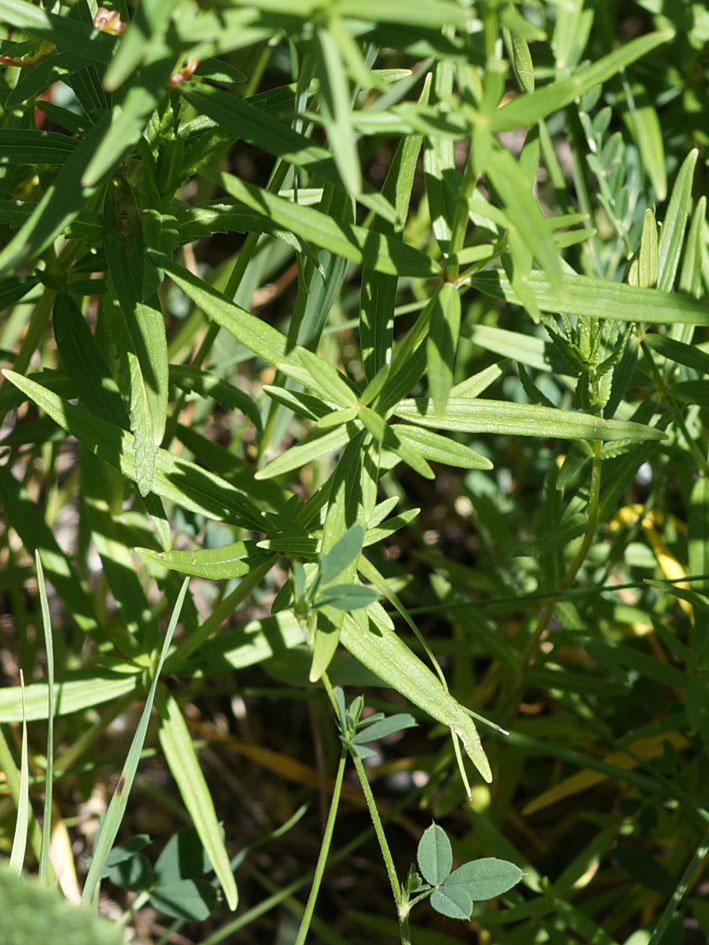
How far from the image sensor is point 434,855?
965mm

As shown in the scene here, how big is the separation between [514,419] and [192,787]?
0.56 meters

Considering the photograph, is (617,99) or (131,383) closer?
(131,383)

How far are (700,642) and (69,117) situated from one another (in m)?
0.95

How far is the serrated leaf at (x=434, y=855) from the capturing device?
37.7 inches

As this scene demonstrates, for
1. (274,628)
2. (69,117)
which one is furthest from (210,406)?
(69,117)

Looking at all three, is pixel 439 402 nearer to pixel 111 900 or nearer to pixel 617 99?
pixel 617 99

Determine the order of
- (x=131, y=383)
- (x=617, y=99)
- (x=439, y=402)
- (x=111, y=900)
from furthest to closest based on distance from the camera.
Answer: (x=111, y=900) → (x=617, y=99) → (x=131, y=383) → (x=439, y=402)

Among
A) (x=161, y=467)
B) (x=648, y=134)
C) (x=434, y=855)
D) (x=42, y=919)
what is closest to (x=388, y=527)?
(x=161, y=467)

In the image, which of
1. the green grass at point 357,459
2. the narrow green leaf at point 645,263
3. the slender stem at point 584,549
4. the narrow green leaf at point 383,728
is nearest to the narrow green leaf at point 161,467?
the green grass at point 357,459

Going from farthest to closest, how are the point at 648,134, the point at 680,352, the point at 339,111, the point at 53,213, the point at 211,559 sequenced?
the point at 648,134 < the point at 680,352 < the point at 211,559 < the point at 53,213 < the point at 339,111

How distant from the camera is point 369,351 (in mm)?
908

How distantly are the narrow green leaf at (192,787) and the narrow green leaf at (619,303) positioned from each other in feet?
2.08

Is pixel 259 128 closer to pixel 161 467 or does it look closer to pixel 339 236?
pixel 339 236

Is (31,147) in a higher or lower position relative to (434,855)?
higher
